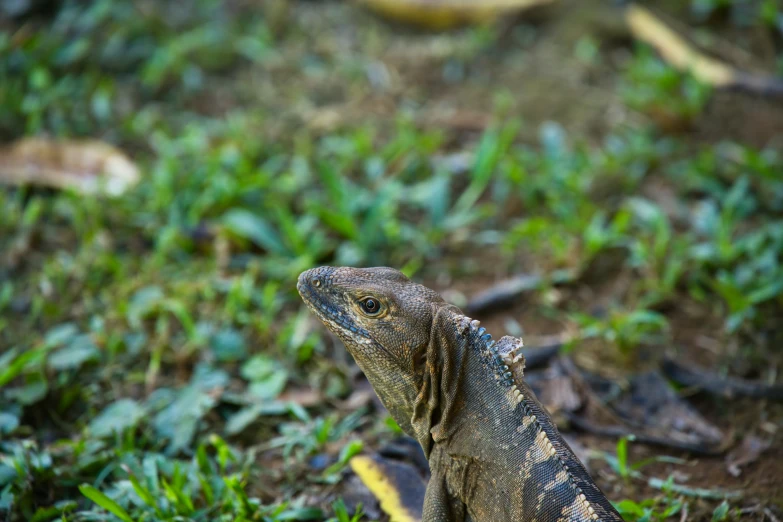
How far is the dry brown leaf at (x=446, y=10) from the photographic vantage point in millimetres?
8289

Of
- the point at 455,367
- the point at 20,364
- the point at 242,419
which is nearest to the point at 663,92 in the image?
the point at 455,367

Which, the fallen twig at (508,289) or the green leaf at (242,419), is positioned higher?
the green leaf at (242,419)

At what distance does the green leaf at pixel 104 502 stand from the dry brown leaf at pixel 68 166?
310cm

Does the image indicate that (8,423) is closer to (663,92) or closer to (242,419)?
(242,419)

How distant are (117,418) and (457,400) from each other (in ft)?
6.84

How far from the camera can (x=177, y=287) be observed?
498 cm

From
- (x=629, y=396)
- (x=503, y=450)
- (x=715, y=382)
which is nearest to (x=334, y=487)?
(x=503, y=450)

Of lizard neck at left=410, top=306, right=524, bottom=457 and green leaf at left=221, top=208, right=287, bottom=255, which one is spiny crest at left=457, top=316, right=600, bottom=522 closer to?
lizard neck at left=410, top=306, right=524, bottom=457

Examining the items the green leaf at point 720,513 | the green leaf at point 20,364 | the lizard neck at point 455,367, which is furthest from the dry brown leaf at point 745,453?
the green leaf at point 20,364

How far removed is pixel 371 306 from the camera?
10.3ft

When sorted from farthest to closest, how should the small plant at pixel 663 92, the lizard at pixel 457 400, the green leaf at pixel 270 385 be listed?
the small plant at pixel 663 92 → the green leaf at pixel 270 385 → the lizard at pixel 457 400

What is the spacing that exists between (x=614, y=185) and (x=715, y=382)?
230 cm

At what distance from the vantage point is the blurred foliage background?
3.87 m

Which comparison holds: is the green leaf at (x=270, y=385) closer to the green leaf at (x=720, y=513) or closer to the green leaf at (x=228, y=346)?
the green leaf at (x=228, y=346)
